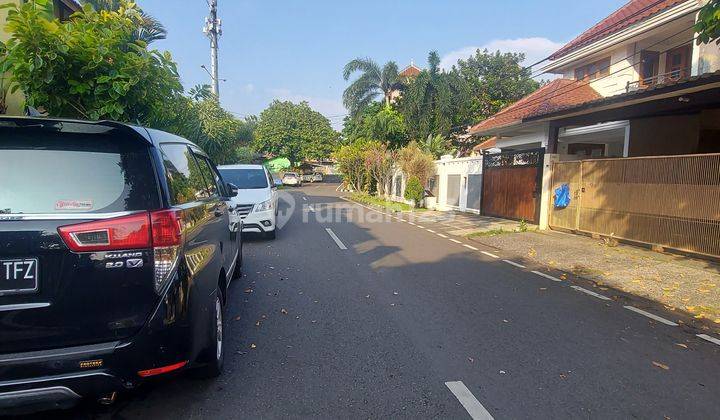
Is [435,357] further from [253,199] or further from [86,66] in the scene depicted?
[253,199]

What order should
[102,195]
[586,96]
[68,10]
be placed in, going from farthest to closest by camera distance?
[586,96], [68,10], [102,195]

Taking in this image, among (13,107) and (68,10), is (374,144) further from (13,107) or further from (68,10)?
(13,107)

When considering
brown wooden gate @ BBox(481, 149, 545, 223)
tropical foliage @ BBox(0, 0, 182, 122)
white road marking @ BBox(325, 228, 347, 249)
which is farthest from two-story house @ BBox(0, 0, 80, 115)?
brown wooden gate @ BBox(481, 149, 545, 223)

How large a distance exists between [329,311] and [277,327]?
2.51 ft

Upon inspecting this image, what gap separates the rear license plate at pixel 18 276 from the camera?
227 cm

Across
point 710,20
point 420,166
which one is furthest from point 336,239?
point 420,166

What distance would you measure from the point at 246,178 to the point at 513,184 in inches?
356

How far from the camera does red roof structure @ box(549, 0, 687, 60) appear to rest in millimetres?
13387

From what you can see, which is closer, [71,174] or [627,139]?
[71,174]

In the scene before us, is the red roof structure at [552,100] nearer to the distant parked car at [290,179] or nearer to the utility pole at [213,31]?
the utility pole at [213,31]

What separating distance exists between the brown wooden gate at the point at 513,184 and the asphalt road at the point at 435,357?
725 cm

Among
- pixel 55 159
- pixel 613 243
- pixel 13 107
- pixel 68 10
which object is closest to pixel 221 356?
pixel 55 159

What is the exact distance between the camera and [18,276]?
7.54ft

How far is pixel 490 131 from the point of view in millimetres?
16844
